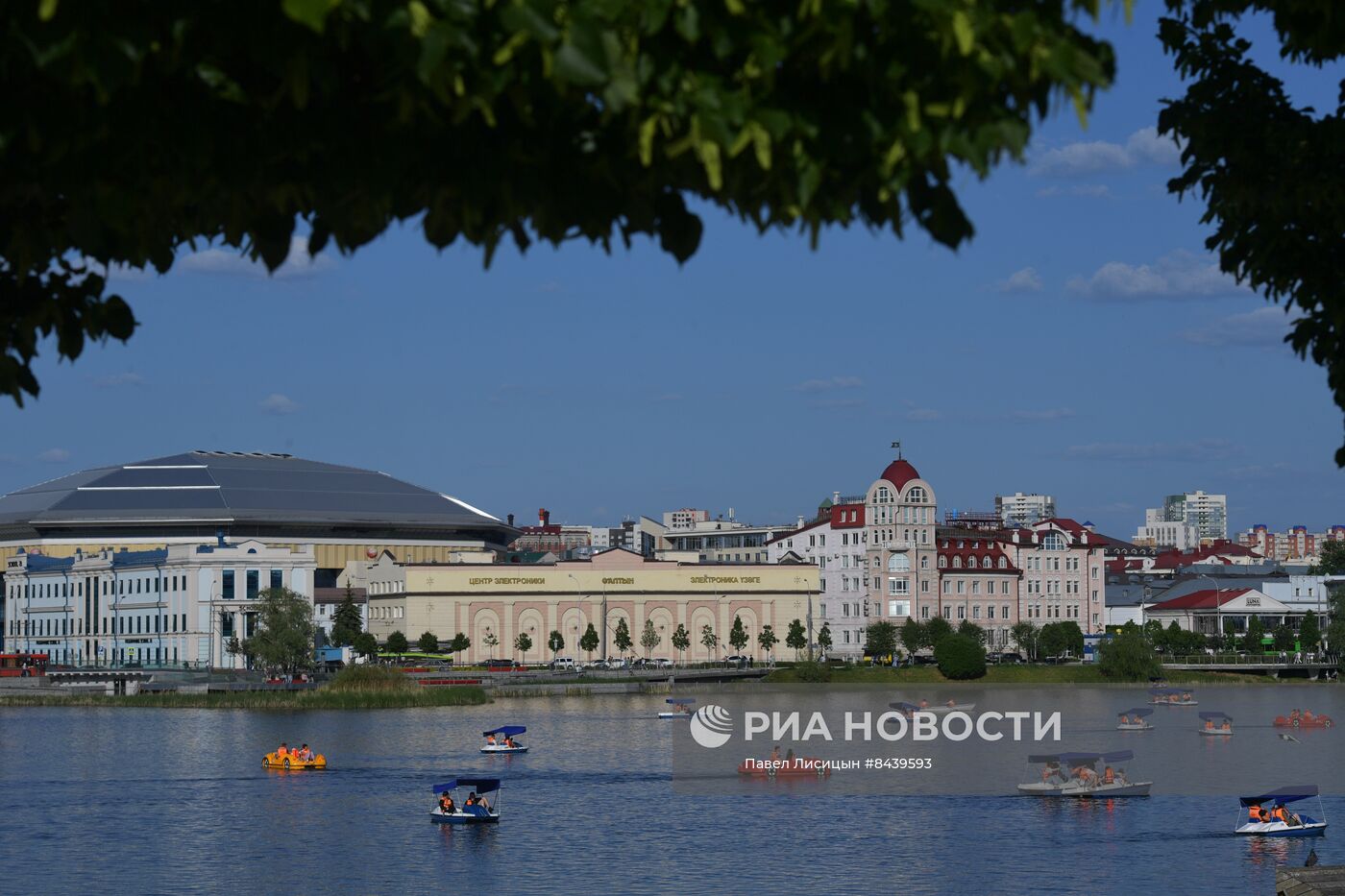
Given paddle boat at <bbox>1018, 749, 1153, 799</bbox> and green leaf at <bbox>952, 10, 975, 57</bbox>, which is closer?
green leaf at <bbox>952, 10, 975, 57</bbox>

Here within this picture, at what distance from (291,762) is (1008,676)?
79.5 m

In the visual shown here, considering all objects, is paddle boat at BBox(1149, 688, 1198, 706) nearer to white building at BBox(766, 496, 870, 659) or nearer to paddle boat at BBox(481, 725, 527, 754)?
white building at BBox(766, 496, 870, 659)

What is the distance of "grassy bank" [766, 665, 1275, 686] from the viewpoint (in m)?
140

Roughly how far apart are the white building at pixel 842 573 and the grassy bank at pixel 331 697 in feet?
169

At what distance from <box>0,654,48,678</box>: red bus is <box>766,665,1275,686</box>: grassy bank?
55906mm

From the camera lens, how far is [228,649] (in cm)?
14438

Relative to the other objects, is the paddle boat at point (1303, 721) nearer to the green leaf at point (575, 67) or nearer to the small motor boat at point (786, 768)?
the small motor boat at point (786, 768)

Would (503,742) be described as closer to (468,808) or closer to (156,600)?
(468,808)

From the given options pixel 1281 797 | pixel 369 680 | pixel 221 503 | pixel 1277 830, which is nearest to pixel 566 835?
pixel 1277 830

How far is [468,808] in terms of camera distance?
2200 inches

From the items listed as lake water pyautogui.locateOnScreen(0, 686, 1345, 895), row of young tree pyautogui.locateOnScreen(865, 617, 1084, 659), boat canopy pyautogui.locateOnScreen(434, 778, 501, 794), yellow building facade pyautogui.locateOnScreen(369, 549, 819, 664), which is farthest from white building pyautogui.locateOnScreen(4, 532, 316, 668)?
boat canopy pyautogui.locateOnScreen(434, 778, 501, 794)

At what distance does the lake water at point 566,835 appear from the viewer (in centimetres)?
4484

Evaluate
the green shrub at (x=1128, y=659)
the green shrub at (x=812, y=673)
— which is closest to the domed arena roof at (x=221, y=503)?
the green shrub at (x=812, y=673)

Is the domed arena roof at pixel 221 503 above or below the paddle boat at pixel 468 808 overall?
above
